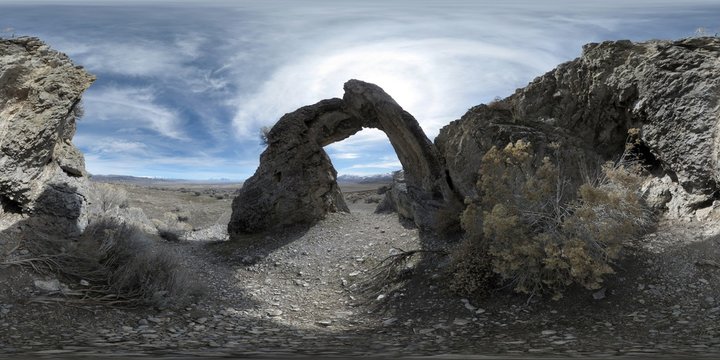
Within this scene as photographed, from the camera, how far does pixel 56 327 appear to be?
7.70 meters

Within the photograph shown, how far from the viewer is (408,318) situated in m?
9.17

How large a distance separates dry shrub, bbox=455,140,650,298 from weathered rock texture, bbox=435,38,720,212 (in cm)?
150

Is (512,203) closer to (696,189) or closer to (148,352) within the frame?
(696,189)

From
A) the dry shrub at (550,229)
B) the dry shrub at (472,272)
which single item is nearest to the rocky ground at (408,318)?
the dry shrub at (472,272)

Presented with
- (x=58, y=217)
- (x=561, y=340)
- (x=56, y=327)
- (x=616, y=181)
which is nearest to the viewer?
(x=561, y=340)

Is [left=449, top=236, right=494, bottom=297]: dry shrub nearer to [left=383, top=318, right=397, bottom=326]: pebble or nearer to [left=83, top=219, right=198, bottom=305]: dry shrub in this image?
[left=383, top=318, right=397, bottom=326]: pebble

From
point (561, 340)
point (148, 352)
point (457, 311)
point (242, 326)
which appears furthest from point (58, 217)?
point (561, 340)

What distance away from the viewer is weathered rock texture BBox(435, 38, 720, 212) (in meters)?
10.2

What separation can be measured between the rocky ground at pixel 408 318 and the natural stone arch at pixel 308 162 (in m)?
4.68

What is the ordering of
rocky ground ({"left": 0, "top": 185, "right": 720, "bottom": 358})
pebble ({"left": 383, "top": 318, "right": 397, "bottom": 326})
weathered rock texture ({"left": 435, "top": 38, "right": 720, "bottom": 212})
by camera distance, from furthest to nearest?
weathered rock texture ({"left": 435, "top": 38, "right": 720, "bottom": 212})
pebble ({"left": 383, "top": 318, "right": 397, "bottom": 326})
rocky ground ({"left": 0, "top": 185, "right": 720, "bottom": 358})

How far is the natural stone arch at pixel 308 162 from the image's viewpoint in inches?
613

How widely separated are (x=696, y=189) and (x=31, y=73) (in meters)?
13.6

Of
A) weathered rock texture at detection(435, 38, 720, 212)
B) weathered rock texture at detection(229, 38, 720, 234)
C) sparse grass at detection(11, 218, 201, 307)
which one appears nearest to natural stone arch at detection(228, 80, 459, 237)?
weathered rock texture at detection(229, 38, 720, 234)

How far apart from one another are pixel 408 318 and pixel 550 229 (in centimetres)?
284
